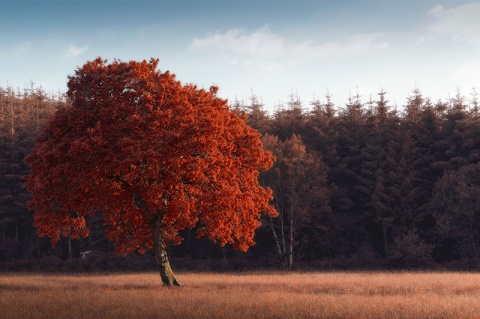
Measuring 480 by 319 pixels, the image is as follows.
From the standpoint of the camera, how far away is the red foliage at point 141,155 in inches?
997

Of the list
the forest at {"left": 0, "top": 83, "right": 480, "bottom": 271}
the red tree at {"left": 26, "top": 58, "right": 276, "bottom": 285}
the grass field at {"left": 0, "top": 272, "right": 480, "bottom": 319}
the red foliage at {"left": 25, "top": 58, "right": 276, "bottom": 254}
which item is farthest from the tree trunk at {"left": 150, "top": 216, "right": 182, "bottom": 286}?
the forest at {"left": 0, "top": 83, "right": 480, "bottom": 271}

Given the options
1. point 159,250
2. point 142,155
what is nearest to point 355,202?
point 159,250

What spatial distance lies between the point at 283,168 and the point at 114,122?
94.3 ft

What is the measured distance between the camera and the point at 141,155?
24.3 metres

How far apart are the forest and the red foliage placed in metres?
24.8

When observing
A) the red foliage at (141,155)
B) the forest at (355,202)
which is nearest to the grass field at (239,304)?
the red foliage at (141,155)

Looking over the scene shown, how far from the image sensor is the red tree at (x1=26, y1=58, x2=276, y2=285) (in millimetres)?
25328

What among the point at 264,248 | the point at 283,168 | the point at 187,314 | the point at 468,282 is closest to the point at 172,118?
the point at 187,314

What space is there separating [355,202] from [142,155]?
39979 mm

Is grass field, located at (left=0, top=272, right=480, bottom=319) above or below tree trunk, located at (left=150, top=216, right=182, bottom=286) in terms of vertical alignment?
below

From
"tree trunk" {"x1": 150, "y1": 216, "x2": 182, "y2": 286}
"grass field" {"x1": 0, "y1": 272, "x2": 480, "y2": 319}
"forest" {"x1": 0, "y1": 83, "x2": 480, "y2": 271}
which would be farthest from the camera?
"forest" {"x1": 0, "y1": 83, "x2": 480, "y2": 271}

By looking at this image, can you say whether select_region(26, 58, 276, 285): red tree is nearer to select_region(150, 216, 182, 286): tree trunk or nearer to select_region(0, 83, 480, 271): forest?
select_region(150, 216, 182, 286): tree trunk

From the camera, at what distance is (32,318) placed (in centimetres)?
1808

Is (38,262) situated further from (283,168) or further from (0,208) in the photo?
(283,168)
